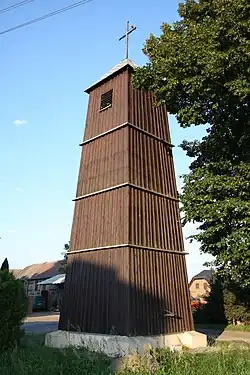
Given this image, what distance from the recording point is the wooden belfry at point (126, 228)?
12.2 metres

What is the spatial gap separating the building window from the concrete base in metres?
9.25

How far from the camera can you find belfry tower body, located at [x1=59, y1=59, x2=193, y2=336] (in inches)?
482

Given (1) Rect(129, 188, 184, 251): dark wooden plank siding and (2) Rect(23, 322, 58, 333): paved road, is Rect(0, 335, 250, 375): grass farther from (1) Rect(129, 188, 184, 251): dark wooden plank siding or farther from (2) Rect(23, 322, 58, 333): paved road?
(2) Rect(23, 322, 58, 333): paved road

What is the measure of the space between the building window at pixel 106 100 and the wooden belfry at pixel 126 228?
25 mm

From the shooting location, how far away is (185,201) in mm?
12523

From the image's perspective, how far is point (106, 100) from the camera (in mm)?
16000

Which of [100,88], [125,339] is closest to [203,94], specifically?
[100,88]

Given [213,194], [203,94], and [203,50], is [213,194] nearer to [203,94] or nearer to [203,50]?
[203,94]

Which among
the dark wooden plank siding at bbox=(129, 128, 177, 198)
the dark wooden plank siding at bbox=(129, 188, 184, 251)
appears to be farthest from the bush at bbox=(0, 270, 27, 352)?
the dark wooden plank siding at bbox=(129, 128, 177, 198)

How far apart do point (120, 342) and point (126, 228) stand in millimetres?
3632

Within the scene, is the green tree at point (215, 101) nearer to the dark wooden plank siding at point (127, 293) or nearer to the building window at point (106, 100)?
the dark wooden plank siding at point (127, 293)

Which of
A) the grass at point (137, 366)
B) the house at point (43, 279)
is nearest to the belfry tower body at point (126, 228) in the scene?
the grass at point (137, 366)

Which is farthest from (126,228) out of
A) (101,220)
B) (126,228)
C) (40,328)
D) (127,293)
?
(40,328)

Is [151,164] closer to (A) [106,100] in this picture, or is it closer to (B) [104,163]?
(B) [104,163]
